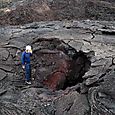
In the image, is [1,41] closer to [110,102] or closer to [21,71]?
[21,71]

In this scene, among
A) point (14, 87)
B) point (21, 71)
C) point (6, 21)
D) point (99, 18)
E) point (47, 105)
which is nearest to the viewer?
point (47, 105)

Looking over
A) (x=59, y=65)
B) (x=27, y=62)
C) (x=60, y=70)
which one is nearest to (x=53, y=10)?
(x=59, y=65)

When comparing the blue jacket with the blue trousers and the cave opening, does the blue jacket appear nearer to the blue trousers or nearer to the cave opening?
the blue trousers

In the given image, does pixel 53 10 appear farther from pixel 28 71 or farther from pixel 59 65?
pixel 28 71

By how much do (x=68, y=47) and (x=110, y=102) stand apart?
266cm

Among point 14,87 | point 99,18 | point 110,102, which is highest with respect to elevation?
point 110,102

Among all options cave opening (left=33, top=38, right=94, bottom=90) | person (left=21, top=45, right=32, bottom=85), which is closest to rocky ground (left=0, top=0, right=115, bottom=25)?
cave opening (left=33, top=38, right=94, bottom=90)

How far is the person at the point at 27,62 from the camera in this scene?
616 cm

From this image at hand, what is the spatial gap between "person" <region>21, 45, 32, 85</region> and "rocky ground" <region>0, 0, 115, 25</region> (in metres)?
4.51

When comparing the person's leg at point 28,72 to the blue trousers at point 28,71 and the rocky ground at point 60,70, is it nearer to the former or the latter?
the blue trousers at point 28,71

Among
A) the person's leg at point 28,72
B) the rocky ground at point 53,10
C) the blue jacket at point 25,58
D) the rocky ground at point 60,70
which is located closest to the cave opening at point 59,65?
the rocky ground at point 60,70

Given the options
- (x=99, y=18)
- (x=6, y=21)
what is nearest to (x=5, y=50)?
(x=6, y=21)

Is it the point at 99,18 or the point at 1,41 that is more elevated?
the point at 1,41

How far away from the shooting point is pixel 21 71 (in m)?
6.66
